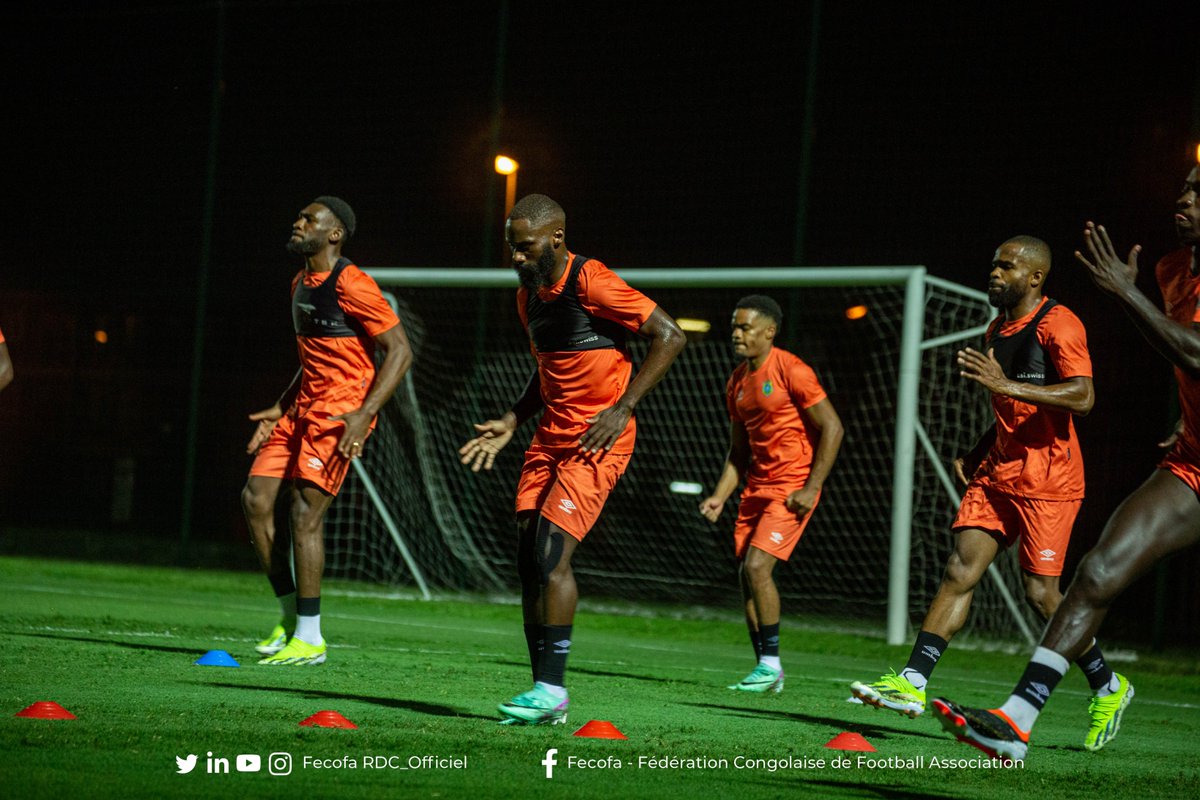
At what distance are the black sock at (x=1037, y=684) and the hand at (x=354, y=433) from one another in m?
3.84

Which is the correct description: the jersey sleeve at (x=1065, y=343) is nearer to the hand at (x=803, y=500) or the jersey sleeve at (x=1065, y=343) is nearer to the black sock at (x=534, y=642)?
the hand at (x=803, y=500)

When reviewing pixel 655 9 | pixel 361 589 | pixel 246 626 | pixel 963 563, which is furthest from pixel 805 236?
pixel 963 563

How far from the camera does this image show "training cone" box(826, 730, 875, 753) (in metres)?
5.30

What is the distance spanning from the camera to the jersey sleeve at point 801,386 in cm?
823

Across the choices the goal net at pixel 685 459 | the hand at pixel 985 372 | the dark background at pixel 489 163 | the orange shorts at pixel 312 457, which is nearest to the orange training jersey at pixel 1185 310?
the hand at pixel 985 372

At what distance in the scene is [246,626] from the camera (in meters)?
9.77

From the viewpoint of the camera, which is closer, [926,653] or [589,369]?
[589,369]

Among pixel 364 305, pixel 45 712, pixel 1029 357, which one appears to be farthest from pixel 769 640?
pixel 45 712

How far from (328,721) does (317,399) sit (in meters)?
3.02

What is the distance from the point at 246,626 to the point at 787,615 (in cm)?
598

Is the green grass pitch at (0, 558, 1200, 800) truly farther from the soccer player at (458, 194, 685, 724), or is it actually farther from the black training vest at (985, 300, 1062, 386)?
the black training vest at (985, 300, 1062, 386)

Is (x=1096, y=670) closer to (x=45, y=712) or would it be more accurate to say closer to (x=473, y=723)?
(x=473, y=723)

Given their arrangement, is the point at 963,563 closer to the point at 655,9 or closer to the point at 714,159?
the point at 714,159

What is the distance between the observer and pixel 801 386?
8.23 metres
